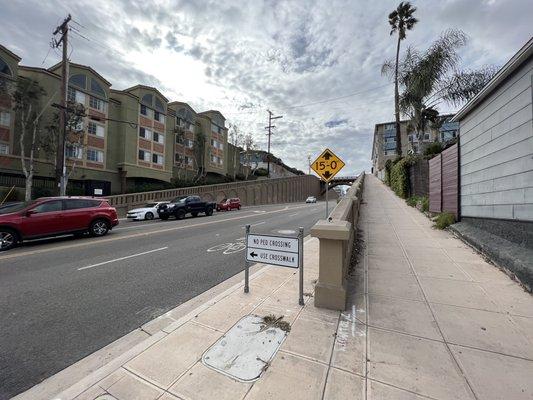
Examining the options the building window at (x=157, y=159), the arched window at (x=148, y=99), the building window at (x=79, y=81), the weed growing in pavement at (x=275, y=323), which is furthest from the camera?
the building window at (x=157, y=159)

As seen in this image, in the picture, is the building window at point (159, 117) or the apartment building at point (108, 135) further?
the building window at point (159, 117)

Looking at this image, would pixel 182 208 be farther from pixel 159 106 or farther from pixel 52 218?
pixel 159 106

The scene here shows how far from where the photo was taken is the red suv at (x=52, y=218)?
8750mm

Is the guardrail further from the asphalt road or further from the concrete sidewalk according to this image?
the asphalt road

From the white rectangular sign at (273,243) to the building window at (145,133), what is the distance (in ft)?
114

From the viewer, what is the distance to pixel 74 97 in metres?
27.4

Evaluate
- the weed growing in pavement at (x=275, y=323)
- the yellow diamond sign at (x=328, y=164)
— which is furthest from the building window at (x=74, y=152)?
the weed growing in pavement at (x=275, y=323)

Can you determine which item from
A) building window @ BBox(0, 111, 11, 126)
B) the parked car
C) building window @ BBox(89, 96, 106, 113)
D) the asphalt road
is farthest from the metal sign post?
building window @ BBox(89, 96, 106, 113)

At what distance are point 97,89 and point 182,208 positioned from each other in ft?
65.6

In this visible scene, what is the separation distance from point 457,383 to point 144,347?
3.20 meters

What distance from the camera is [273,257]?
14.0 ft

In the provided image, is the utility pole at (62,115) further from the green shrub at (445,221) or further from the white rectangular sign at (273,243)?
the green shrub at (445,221)

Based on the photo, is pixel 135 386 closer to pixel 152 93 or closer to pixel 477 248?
pixel 477 248

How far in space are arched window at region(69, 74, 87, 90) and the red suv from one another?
23.6 metres
